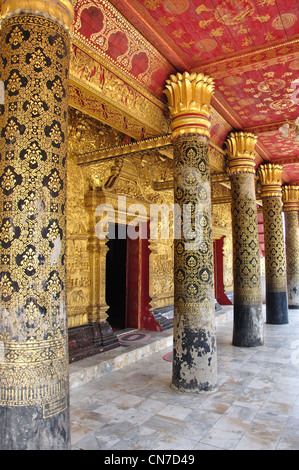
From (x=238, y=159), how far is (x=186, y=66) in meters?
2.77

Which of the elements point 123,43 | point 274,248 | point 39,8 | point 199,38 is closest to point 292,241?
point 274,248

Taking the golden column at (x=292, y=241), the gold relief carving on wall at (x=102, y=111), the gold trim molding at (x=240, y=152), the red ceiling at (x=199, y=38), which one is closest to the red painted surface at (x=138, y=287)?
the gold trim molding at (x=240, y=152)

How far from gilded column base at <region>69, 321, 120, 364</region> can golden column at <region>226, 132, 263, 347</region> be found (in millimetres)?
2497

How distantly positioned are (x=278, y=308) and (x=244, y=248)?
11.8ft

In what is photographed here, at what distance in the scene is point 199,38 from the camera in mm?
4219

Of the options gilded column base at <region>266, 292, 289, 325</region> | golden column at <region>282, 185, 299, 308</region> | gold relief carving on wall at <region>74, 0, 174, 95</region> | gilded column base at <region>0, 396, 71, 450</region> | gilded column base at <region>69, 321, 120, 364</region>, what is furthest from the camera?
golden column at <region>282, 185, 299, 308</region>

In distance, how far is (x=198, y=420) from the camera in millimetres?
3402

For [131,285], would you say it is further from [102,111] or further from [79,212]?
[102,111]

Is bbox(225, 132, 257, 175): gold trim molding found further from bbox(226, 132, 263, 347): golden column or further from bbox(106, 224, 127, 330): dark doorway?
bbox(106, 224, 127, 330): dark doorway

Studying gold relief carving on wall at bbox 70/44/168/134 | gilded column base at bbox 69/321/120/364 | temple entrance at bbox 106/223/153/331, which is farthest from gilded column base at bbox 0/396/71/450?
temple entrance at bbox 106/223/153/331

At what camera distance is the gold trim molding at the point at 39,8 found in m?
2.21

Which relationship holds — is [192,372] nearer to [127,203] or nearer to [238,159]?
[127,203]

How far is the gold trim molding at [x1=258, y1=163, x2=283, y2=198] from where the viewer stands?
961 cm
